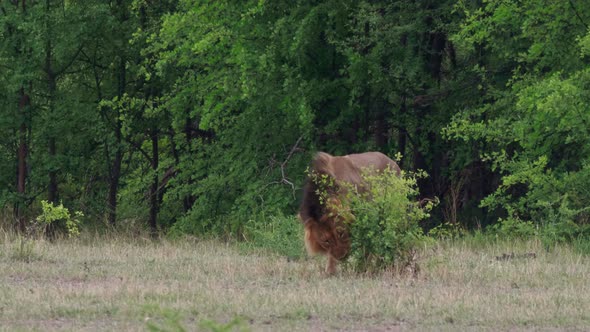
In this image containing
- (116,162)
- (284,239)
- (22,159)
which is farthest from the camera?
(116,162)

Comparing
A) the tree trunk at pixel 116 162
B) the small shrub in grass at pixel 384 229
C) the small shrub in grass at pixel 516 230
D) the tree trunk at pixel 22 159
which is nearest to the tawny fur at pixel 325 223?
the small shrub in grass at pixel 384 229

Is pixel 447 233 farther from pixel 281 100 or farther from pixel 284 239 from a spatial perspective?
pixel 281 100

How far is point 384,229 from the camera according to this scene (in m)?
14.1

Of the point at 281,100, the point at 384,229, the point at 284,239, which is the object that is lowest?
the point at 284,239

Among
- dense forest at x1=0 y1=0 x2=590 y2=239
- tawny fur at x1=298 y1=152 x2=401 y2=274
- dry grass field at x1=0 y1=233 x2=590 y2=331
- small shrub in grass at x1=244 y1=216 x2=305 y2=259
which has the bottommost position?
dry grass field at x1=0 y1=233 x2=590 y2=331

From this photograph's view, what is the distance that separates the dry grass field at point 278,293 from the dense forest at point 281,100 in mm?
5179

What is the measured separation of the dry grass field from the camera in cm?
Result: 1033

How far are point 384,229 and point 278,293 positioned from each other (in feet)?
8.37

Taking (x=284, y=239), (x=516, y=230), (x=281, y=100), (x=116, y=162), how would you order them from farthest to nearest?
(x=116, y=162) < (x=281, y=100) < (x=516, y=230) < (x=284, y=239)

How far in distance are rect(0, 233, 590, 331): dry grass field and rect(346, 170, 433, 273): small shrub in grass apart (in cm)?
24

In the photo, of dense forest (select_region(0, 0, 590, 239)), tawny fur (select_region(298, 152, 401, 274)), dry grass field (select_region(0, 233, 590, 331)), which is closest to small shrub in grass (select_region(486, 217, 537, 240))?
dense forest (select_region(0, 0, 590, 239))

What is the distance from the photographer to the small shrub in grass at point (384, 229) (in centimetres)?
1396

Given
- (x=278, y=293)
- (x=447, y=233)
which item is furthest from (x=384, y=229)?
(x=447, y=233)

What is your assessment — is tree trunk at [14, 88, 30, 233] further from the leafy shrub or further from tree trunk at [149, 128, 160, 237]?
the leafy shrub
